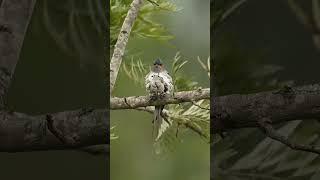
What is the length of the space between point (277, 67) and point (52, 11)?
1.90 ft

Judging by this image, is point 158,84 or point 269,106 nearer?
point 269,106

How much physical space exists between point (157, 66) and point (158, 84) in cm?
6

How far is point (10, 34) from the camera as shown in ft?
4.28

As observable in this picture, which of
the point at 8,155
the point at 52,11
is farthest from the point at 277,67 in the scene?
the point at 8,155

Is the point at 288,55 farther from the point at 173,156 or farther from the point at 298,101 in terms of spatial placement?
the point at 173,156

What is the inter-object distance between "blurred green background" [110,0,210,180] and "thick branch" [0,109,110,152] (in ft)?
0.91

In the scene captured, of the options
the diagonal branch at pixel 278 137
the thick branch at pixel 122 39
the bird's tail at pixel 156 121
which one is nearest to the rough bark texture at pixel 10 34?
the thick branch at pixel 122 39

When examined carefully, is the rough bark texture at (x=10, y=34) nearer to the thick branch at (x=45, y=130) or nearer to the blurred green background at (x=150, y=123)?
the thick branch at (x=45, y=130)

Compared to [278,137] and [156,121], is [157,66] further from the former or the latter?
[278,137]

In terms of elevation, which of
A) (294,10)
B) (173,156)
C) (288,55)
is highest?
(294,10)

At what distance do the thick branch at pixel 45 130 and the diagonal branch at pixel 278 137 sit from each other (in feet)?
1.36

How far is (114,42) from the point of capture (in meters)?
1.62

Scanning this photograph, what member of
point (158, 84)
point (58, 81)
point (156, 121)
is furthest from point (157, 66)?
point (58, 81)

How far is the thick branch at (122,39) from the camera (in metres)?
1.60
